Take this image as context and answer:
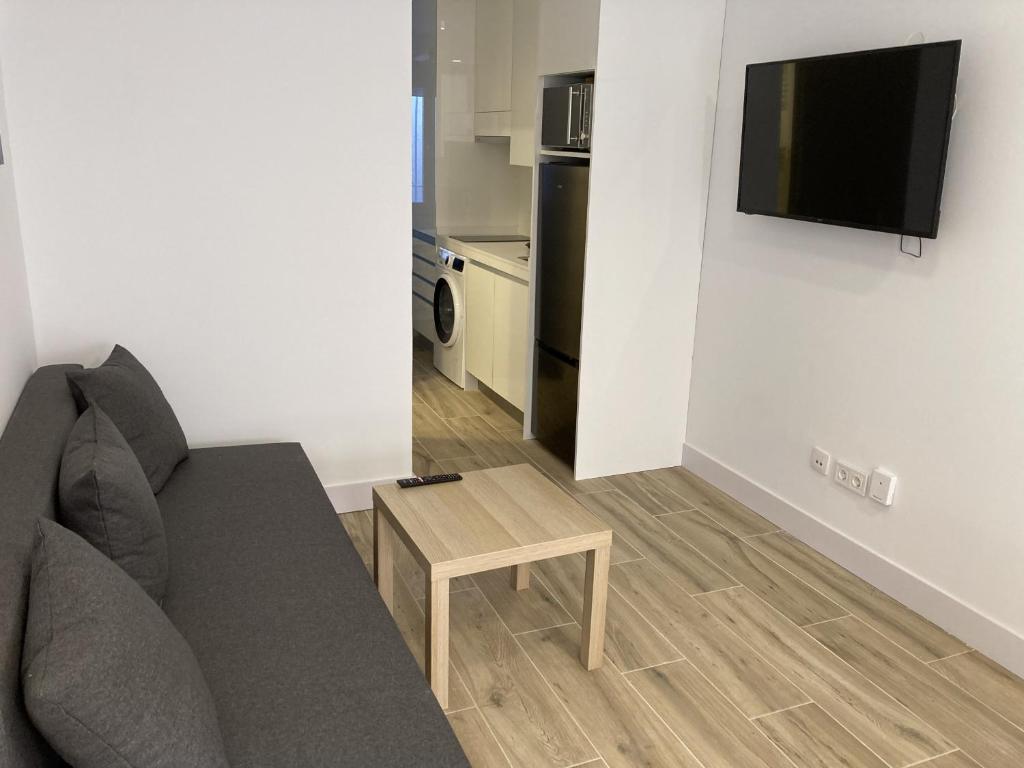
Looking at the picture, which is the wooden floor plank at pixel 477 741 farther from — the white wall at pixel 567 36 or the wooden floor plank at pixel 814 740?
the white wall at pixel 567 36

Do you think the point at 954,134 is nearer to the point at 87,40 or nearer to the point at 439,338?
the point at 87,40

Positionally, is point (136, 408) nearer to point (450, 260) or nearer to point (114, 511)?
point (114, 511)

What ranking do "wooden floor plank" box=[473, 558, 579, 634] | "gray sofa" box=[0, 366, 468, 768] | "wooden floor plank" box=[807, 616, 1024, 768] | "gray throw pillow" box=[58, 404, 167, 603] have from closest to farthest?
"gray sofa" box=[0, 366, 468, 768] → "gray throw pillow" box=[58, 404, 167, 603] → "wooden floor plank" box=[807, 616, 1024, 768] → "wooden floor plank" box=[473, 558, 579, 634]

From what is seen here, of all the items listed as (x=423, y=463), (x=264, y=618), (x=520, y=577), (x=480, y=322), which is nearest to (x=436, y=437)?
(x=423, y=463)

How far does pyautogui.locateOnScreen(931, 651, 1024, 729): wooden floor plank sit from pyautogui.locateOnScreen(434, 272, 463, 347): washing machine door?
3.29m

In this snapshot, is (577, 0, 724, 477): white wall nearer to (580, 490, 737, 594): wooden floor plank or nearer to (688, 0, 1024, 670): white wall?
(688, 0, 1024, 670): white wall

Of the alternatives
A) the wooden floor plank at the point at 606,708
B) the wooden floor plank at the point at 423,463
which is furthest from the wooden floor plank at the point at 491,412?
the wooden floor plank at the point at 606,708

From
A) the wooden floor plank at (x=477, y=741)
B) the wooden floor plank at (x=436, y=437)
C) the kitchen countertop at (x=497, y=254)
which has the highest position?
the kitchen countertop at (x=497, y=254)

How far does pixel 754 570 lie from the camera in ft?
10.0

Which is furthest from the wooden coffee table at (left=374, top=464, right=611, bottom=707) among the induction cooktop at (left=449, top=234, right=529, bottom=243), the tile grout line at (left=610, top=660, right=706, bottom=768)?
the induction cooktop at (left=449, top=234, right=529, bottom=243)

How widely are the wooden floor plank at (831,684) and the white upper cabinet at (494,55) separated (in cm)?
309

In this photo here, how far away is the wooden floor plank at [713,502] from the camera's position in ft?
11.2

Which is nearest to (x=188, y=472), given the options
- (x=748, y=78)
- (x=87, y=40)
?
(x=87, y=40)

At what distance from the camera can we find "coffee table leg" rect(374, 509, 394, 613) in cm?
255
